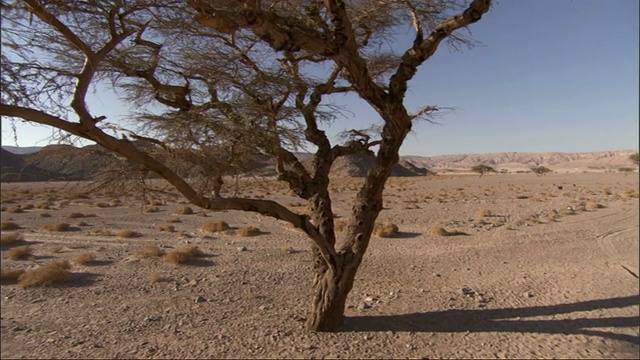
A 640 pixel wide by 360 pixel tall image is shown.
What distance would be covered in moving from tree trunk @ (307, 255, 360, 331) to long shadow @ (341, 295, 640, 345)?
320 millimetres

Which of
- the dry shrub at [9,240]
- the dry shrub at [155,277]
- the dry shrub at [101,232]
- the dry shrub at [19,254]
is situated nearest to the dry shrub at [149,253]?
the dry shrub at [155,277]

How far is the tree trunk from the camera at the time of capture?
4688mm

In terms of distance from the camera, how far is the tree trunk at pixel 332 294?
4688mm

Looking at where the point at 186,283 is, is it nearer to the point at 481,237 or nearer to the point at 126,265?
the point at 126,265

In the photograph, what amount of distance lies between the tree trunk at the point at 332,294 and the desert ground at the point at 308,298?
16 centimetres

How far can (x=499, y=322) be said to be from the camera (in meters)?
5.34

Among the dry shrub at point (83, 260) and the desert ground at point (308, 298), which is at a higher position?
the dry shrub at point (83, 260)

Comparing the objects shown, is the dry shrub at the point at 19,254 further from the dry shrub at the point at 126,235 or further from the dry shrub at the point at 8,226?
the dry shrub at the point at 8,226

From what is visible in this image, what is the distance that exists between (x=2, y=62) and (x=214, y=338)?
11.7 feet

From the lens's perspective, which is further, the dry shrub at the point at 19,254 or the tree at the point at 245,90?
the dry shrub at the point at 19,254

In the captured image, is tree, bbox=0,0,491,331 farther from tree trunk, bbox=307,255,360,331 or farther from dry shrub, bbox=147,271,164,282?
dry shrub, bbox=147,271,164,282

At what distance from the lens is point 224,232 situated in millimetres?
13289

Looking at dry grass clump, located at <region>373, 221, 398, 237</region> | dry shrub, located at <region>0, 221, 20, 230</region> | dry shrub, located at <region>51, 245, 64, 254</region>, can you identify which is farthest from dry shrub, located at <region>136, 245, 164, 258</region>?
dry shrub, located at <region>0, 221, 20, 230</region>

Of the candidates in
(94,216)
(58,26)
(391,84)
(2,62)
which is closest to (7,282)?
(2,62)
